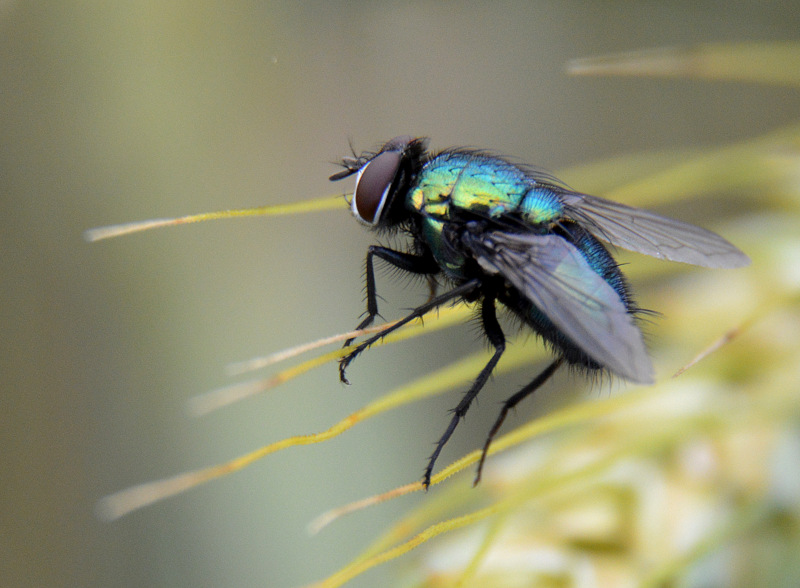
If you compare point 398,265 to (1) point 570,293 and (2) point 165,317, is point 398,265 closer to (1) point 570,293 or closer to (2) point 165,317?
(1) point 570,293

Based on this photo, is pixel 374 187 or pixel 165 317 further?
pixel 165 317

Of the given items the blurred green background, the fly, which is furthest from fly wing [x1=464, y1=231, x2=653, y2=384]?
the blurred green background

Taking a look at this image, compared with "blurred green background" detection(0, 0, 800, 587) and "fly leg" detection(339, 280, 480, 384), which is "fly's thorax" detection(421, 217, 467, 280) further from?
"blurred green background" detection(0, 0, 800, 587)

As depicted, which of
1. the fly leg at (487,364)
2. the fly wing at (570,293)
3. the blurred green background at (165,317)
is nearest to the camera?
the fly wing at (570,293)

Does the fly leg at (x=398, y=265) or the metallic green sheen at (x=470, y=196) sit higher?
the metallic green sheen at (x=470, y=196)

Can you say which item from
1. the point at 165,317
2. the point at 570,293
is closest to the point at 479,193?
the point at 570,293

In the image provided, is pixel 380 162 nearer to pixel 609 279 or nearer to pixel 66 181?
pixel 609 279

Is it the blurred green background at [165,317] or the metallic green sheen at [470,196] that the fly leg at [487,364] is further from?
the blurred green background at [165,317]

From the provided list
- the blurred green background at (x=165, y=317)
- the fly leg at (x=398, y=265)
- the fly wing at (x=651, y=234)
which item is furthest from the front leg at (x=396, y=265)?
the blurred green background at (x=165, y=317)
